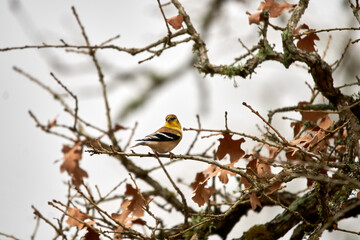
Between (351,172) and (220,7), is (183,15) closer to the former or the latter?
(351,172)

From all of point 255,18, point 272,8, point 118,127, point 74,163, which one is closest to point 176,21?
point 255,18

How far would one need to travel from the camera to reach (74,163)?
3812 mm

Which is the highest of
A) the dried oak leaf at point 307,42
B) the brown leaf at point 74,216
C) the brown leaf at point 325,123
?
the dried oak leaf at point 307,42

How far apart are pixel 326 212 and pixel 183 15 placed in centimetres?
183

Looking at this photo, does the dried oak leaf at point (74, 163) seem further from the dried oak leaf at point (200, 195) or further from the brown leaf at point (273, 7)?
the brown leaf at point (273, 7)

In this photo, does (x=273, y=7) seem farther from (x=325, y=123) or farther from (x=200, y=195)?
(x=200, y=195)

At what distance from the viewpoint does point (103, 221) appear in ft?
9.48

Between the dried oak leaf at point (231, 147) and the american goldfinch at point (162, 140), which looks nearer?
the dried oak leaf at point (231, 147)

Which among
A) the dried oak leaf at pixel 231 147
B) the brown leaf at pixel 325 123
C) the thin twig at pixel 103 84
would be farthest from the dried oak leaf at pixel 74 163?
the brown leaf at pixel 325 123

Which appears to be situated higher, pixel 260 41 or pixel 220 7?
pixel 220 7

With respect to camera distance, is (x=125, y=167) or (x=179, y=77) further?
(x=179, y=77)

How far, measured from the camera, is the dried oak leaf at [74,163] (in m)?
3.74

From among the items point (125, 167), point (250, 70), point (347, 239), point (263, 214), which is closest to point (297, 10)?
point (250, 70)

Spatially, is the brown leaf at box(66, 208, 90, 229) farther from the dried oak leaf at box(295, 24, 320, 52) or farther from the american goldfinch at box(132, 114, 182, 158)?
the dried oak leaf at box(295, 24, 320, 52)
